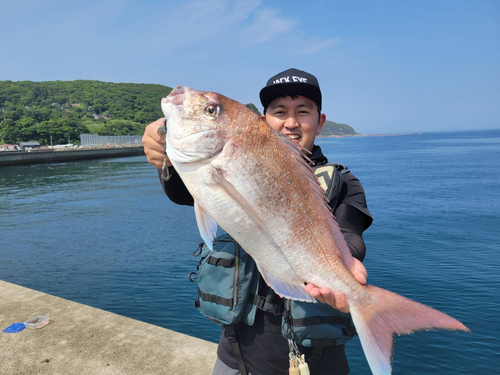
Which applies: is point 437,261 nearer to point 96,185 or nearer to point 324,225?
point 324,225

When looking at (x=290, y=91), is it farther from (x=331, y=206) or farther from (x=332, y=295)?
(x=332, y=295)

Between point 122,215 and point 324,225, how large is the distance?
70.3 feet

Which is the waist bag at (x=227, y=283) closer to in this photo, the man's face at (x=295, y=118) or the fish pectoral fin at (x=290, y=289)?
the fish pectoral fin at (x=290, y=289)

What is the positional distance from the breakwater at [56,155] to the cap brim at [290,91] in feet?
202

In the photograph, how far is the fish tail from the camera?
1.99 meters

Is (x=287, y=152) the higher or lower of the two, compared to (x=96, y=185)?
higher

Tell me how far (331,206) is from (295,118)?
0.70 metres

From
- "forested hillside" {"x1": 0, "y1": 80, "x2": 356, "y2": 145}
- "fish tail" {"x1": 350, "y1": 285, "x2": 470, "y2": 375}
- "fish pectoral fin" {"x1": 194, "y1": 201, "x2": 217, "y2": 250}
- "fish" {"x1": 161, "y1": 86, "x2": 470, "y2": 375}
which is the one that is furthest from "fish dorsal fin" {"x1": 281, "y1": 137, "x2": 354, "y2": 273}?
"forested hillside" {"x1": 0, "y1": 80, "x2": 356, "y2": 145}

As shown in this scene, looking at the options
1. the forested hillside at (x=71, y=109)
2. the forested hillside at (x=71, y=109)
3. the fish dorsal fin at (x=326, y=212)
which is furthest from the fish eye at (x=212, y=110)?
the forested hillside at (x=71, y=109)

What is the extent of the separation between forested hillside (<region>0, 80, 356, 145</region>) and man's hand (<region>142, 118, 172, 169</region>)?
283 ft

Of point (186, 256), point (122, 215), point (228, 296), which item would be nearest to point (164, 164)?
point (228, 296)

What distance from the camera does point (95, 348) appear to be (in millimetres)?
4602

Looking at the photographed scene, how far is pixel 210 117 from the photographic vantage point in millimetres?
2076

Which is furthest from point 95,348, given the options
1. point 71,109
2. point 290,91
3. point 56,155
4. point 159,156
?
point 71,109
